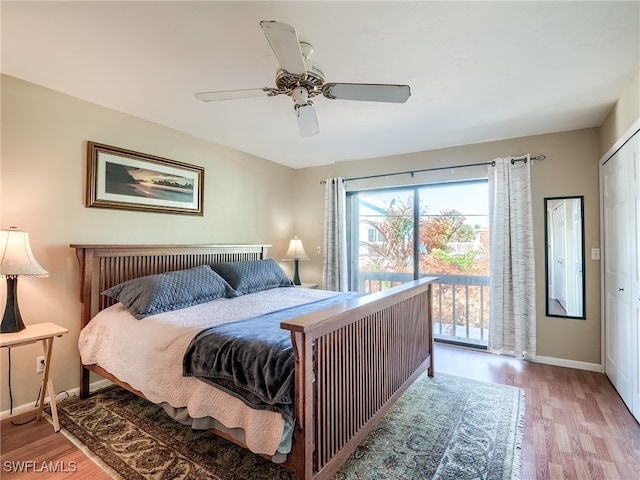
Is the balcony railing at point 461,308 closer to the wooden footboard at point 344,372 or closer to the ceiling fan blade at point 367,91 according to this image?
the wooden footboard at point 344,372

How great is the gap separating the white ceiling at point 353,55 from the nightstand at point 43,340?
5.84ft

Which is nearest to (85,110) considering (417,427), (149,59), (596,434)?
(149,59)

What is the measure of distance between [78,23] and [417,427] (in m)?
3.17

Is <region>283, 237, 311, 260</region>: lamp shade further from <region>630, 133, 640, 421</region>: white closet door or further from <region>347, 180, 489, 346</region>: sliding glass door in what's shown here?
<region>630, 133, 640, 421</region>: white closet door

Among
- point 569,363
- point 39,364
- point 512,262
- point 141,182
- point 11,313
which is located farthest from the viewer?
point 512,262

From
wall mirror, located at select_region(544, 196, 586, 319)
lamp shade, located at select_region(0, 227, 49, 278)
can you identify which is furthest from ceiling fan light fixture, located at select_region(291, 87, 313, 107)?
wall mirror, located at select_region(544, 196, 586, 319)

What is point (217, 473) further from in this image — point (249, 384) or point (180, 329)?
point (180, 329)

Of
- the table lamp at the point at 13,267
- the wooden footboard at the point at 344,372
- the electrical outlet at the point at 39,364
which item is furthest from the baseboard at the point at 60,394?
the wooden footboard at the point at 344,372

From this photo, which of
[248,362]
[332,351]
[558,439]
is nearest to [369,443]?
[332,351]

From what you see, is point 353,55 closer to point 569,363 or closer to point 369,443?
point 369,443

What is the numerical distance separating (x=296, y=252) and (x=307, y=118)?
2605 mm

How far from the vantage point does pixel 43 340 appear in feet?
7.28

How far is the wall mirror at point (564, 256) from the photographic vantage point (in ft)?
10.8

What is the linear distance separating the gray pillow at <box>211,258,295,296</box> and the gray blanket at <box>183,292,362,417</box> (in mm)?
1222
